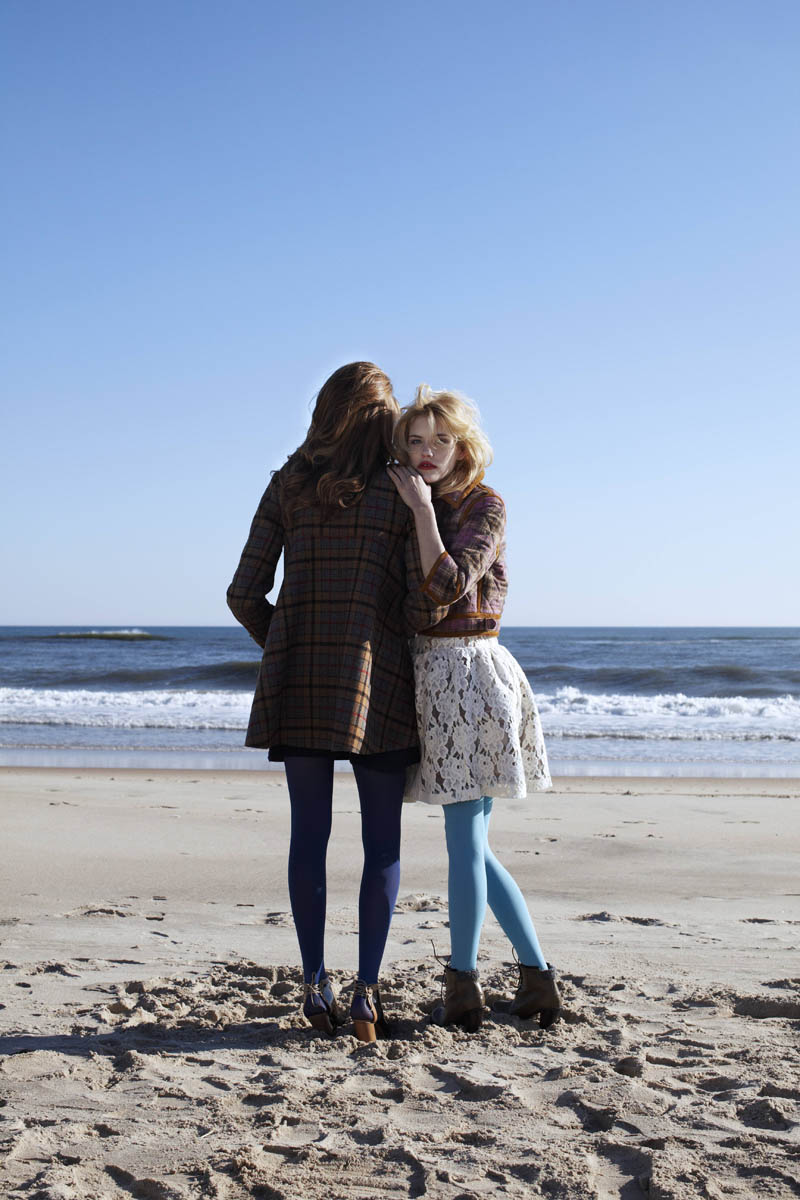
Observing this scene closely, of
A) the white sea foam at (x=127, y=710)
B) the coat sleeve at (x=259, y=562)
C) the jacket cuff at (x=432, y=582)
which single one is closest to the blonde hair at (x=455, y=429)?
the jacket cuff at (x=432, y=582)

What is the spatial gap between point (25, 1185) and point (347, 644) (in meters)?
1.36

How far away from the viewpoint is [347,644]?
2.62 m

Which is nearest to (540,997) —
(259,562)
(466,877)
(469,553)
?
(466,877)

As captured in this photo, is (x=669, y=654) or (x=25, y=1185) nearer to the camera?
(x=25, y=1185)

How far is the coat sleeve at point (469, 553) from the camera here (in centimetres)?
257

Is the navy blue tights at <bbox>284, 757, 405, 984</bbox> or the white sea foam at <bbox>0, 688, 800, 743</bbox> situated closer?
the navy blue tights at <bbox>284, 757, 405, 984</bbox>

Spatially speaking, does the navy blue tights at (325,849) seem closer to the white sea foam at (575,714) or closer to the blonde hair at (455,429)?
the blonde hair at (455,429)

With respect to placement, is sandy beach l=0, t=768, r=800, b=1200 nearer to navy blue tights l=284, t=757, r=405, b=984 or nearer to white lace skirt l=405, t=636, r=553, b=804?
navy blue tights l=284, t=757, r=405, b=984

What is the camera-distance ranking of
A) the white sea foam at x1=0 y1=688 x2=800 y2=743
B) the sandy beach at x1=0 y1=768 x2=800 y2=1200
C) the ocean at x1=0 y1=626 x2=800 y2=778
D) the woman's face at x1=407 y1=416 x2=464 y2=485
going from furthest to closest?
the white sea foam at x1=0 y1=688 x2=800 y2=743
the ocean at x1=0 y1=626 x2=800 y2=778
the woman's face at x1=407 y1=416 x2=464 y2=485
the sandy beach at x1=0 y1=768 x2=800 y2=1200

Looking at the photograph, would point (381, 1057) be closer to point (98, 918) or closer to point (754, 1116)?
point (754, 1116)

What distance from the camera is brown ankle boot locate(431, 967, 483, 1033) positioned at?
270cm

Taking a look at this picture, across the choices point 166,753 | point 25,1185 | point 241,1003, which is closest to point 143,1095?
point 25,1185

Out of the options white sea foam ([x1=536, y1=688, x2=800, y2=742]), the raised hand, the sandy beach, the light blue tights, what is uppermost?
the raised hand

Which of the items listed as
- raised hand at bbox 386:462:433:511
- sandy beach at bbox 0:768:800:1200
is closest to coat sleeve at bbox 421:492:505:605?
raised hand at bbox 386:462:433:511
